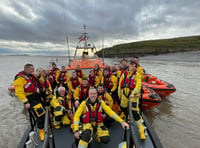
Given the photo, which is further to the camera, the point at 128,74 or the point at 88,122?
the point at 128,74

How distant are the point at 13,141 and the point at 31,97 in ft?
6.83

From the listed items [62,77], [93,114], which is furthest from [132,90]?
[62,77]

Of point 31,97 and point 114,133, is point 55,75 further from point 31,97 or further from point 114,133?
point 114,133

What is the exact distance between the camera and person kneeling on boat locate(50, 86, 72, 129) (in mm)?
2453

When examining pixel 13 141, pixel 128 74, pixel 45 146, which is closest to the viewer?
pixel 45 146

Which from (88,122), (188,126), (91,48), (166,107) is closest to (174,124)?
(188,126)

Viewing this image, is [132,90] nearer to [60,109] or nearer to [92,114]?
[92,114]

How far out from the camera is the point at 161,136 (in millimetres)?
3297

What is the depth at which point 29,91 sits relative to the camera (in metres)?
2.21

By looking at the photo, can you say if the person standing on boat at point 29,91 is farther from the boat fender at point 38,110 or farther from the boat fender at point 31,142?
the boat fender at point 31,142

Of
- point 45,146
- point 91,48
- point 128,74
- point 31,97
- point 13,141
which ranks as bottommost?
point 13,141

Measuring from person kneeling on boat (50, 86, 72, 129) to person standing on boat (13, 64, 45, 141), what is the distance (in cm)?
27

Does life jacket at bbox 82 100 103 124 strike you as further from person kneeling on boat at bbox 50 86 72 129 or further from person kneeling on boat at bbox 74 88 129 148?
person kneeling on boat at bbox 50 86 72 129

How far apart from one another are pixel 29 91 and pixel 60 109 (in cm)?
71
